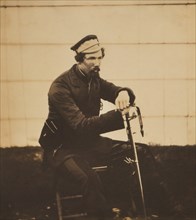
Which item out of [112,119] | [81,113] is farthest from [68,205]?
[112,119]

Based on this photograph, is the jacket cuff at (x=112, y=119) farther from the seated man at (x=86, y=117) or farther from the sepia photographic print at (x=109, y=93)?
the sepia photographic print at (x=109, y=93)

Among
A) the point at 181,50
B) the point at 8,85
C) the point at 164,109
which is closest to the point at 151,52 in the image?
the point at 181,50

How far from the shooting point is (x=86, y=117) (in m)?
4.71

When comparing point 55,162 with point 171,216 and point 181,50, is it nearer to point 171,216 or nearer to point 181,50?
point 171,216

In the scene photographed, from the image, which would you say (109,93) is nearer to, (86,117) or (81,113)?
(86,117)

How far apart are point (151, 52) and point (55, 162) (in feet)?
8.00

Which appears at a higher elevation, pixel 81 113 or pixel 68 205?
pixel 81 113

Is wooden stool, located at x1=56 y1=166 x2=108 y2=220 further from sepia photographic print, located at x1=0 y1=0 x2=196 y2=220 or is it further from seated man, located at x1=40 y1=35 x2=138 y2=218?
seated man, located at x1=40 y1=35 x2=138 y2=218

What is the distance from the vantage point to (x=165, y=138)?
642 centimetres

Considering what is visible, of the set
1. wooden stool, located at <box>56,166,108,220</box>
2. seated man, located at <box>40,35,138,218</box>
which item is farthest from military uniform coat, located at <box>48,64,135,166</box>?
wooden stool, located at <box>56,166,108,220</box>

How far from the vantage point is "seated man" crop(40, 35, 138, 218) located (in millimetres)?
4234

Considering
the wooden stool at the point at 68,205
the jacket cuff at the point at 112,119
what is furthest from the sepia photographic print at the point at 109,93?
the jacket cuff at the point at 112,119

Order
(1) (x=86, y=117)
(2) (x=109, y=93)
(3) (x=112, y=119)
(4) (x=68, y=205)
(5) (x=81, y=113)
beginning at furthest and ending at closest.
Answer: (4) (x=68, y=205) < (2) (x=109, y=93) < (1) (x=86, y=117) < (5) (x=81, y=113) < (3) (x=112, y=119)

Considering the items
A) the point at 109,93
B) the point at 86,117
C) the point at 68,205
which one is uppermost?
the point at 109,93
